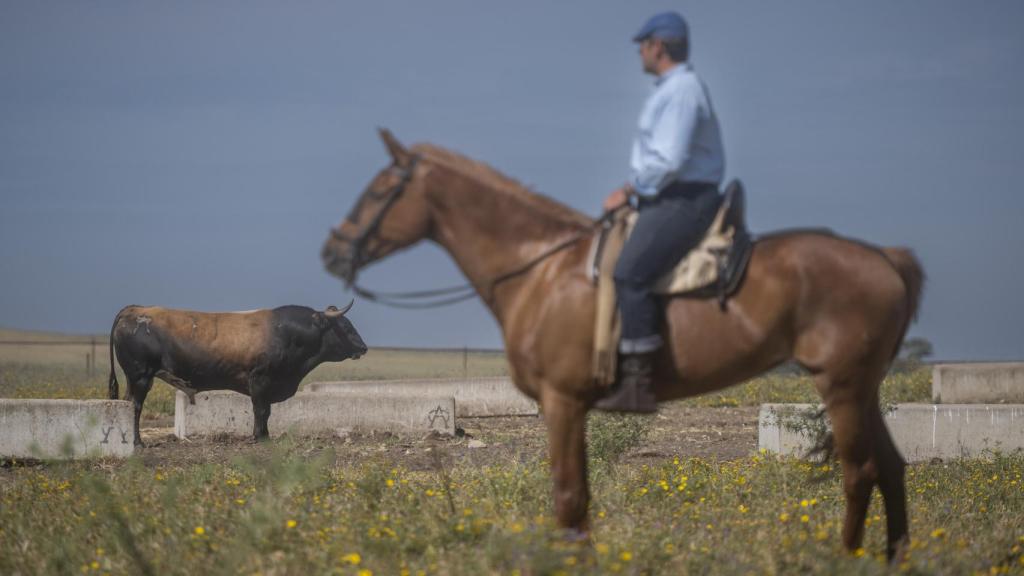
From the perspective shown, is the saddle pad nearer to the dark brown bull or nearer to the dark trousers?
the dark trousers

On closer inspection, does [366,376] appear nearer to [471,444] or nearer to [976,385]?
[976,385]

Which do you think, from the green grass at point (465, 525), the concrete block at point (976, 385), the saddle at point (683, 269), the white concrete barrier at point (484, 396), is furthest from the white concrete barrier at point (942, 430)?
the saddle at point (683, 269)

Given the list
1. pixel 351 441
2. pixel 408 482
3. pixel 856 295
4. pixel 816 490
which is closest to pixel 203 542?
pixel 408 482

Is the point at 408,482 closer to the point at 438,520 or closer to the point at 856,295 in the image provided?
the point at 438,520

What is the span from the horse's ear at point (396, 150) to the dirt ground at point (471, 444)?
5825mm

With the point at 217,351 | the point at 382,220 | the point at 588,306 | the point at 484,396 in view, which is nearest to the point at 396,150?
the point at 382,220

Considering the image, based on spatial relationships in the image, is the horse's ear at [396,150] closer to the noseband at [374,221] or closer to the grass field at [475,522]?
the noseband at [374,221]

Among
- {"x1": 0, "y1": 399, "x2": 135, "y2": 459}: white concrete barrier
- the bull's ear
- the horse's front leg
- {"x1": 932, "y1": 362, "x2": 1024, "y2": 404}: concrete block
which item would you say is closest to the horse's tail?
the horse's front leg

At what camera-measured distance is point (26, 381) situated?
101 feet

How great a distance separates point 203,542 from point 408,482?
312cm

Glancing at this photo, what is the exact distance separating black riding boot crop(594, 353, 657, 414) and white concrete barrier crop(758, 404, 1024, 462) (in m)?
7.84

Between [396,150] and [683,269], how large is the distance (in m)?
1.78

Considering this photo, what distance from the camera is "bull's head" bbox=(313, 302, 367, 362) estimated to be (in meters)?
17.8

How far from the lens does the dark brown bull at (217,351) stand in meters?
16.6
